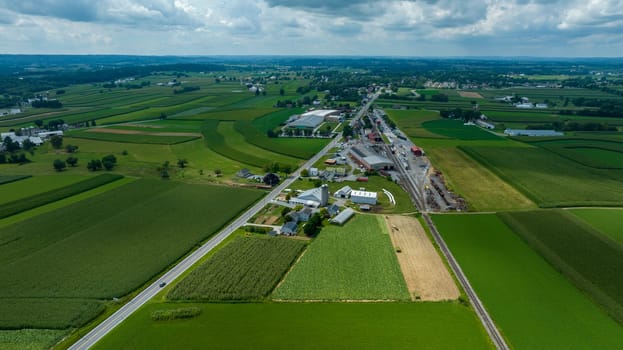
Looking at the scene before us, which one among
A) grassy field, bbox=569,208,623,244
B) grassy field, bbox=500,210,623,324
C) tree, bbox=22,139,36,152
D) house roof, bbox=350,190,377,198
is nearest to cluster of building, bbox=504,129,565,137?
grassy field, bbox=569,208,623,244

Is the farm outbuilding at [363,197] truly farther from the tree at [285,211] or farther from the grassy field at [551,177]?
the grassy field at [551,177]

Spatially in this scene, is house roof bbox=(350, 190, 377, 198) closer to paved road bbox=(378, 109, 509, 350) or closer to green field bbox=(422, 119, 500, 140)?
paved road bbox=(378, 109, 509, 350)

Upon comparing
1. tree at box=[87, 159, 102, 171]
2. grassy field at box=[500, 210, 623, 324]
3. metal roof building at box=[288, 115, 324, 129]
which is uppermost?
metal roof building at box=[288, 115, 324, 129]

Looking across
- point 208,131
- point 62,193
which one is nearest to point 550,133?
point 208,131

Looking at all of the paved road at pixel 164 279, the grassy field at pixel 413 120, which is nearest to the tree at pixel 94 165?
the paved road at pixel 164 279

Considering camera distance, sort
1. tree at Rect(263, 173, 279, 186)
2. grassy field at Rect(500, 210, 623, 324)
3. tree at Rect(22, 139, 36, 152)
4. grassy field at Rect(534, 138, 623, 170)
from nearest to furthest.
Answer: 1. grassy field at Rect(500, 210, 623, 324)
2. tree at Rect(263, 173, 279, 186)
3. grassy field at Rect(534, 138, 623, 170)
4. tree at Rect(22, 139, 36, 152)

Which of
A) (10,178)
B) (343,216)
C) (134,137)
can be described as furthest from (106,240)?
(134,137)
